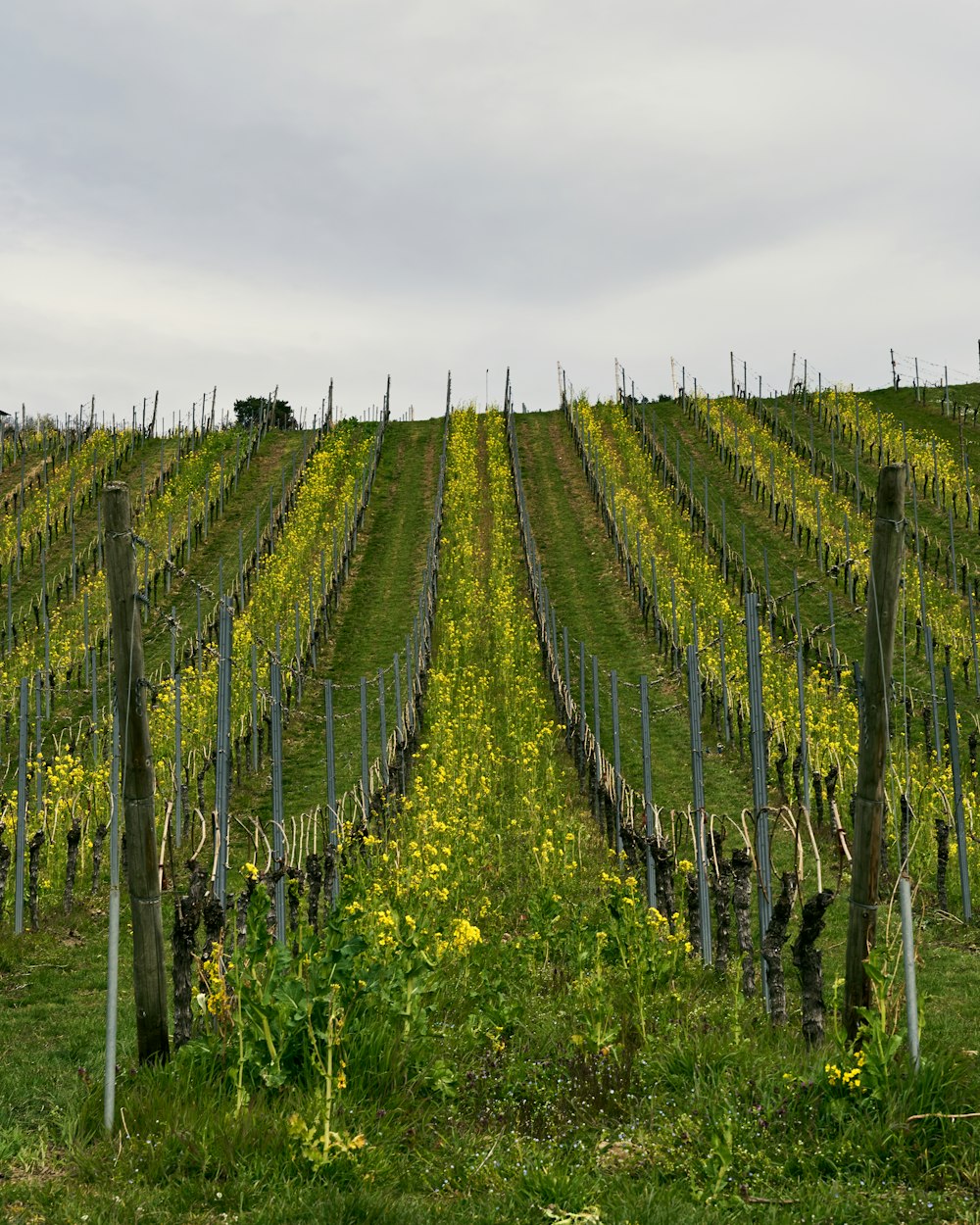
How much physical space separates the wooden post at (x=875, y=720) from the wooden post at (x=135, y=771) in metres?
3.47

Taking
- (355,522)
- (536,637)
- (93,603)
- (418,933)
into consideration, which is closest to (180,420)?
(355,522)

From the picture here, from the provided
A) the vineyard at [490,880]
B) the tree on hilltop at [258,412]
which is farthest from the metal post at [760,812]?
the tree on hilltop at [258,412]

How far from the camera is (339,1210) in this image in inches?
164

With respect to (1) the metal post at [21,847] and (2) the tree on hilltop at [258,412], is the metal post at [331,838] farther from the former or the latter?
(2) the tree on hilltop at [258,412]

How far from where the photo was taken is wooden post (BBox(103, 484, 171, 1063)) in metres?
5.59

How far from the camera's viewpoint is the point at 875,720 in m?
5.71

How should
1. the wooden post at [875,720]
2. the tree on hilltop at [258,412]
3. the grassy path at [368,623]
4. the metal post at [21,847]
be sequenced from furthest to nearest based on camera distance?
the tree on hilltop at [258,412], the grassy path at [368,623], the metal post at [21,847], the wooden post at [875,720]

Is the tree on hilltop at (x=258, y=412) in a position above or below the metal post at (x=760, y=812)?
above

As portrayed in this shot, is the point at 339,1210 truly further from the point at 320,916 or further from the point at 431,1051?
the point at 320,916

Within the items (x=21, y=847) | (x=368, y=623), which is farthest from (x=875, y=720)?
(x=368, y=623)

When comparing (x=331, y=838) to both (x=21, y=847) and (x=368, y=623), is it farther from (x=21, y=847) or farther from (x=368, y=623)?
(x=368, y=623)

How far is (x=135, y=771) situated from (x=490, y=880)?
5659 millimetres

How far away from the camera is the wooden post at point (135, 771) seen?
5590 mm

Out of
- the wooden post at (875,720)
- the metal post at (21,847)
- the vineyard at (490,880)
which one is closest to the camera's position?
the vineyard at (490,880)
